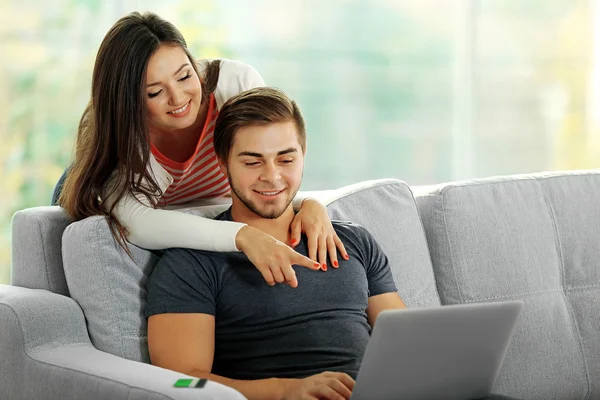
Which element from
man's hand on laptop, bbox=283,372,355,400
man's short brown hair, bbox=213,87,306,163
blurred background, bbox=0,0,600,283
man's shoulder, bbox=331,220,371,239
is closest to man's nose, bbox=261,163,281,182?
man's short brown hair, bbox=213,87,306,163

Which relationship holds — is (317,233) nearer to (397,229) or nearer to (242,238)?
(242,238)

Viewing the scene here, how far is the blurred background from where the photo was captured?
14.5ft

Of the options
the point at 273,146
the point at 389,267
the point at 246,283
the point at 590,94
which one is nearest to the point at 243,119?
the point at 273,146

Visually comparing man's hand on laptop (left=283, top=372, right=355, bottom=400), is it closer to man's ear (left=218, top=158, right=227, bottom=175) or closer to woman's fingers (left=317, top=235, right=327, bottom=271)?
woman's fingers (left=317, top=235, right=327, bottom=271)

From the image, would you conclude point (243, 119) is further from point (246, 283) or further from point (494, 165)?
point (494, 165)

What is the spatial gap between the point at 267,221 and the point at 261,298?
22 centimetres

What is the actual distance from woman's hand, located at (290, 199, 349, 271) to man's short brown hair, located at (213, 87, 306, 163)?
16cm

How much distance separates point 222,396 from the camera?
A: 158 cm

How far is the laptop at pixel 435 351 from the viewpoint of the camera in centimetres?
159

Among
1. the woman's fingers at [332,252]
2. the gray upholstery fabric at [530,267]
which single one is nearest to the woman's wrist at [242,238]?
the woman's fingers at [332,252]

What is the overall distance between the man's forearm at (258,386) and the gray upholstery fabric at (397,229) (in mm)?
621

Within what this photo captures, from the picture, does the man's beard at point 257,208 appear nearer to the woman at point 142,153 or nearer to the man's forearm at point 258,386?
the woman at point 142,153

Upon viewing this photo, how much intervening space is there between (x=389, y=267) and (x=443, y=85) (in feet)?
10.8

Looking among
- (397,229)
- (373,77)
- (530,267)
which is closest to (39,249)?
(397,229)
